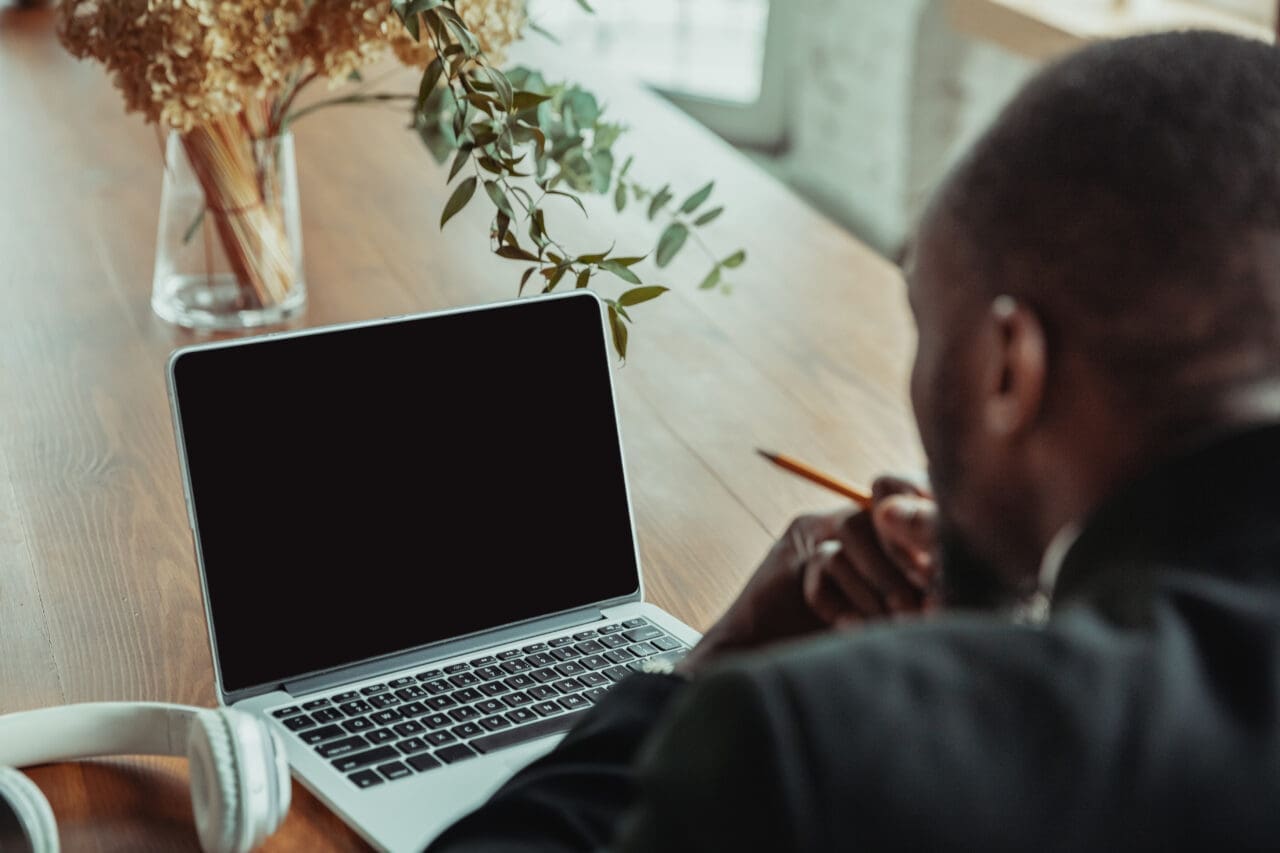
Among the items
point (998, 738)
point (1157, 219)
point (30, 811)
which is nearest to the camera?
point (998, 738)

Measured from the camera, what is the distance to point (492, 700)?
95 cm

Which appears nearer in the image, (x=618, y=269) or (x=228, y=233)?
(x=618, y=269)

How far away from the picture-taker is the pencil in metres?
1.28

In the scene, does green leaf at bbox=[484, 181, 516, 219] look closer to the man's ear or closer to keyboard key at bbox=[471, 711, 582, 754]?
keyboard key at bbox=[471, 711, 582, 754]

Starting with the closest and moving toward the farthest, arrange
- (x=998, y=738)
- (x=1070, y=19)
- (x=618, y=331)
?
(x=998, y=738)
(x=618, y=331)
(x=1070, y=19)

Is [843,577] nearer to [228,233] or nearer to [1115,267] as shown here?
[1115,267]

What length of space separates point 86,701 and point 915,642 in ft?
2.12

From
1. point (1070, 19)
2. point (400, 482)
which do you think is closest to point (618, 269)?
point (400, 482)

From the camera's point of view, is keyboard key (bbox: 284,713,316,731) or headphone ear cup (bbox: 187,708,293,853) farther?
keyboard key (bbox: 284,713,316,731)

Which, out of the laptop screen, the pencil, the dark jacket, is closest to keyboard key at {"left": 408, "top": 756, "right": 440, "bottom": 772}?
the laptop screen

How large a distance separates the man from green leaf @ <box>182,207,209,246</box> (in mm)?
804

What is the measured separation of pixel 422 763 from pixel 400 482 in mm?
203

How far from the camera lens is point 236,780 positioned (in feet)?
2.58

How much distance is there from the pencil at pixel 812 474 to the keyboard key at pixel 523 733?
1.28 ft
